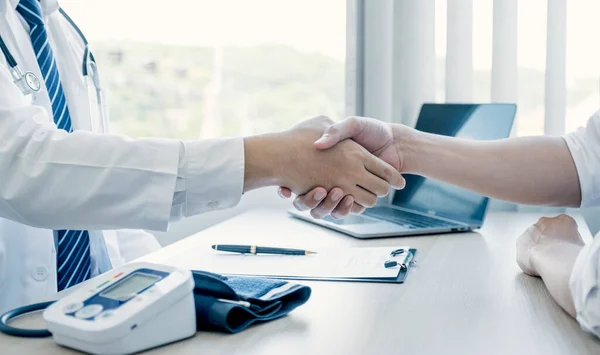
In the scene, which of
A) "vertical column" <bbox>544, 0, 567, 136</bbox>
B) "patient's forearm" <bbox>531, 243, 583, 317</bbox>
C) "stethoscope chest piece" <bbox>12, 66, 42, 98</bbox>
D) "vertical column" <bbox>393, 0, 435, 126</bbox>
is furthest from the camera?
"vertical column" <bbox>393, 0, 435, 126</bbox>

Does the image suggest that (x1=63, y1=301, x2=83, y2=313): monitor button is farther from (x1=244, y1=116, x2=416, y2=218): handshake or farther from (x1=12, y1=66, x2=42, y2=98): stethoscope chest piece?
(x1=12, y1=66, x2=42, y2=98): stethoscope chest piece

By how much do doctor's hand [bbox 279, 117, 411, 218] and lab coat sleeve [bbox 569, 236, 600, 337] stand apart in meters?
0.57

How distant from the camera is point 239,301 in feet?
2.90

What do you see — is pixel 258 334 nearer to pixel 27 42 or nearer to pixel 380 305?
pixel 380 305

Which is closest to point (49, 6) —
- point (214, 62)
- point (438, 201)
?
point (214, 62)

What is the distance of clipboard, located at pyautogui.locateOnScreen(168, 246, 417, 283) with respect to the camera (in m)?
1.11

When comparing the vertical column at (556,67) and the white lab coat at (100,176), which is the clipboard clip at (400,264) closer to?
the white lab coat at (100,176)

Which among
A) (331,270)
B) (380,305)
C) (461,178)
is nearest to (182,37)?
(461,178)

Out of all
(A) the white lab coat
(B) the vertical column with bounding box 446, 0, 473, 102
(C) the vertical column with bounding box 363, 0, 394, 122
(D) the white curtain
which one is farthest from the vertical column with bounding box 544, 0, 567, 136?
(A) the white lab coat

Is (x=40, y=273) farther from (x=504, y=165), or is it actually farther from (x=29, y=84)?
(x=504, y=165)

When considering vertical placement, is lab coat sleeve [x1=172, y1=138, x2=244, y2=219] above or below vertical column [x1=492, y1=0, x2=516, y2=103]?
below

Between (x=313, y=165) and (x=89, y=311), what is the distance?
0.61 meters

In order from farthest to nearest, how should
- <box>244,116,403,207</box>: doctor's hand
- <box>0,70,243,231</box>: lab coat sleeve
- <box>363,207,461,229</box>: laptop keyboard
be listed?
<box>363,207,461,229</box>: laptop keyboard, <box>244,116,403,207</box>: doctor's hand, <box>0,70,243,231</box>: lab coat sleeve

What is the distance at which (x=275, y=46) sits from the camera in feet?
7.07
